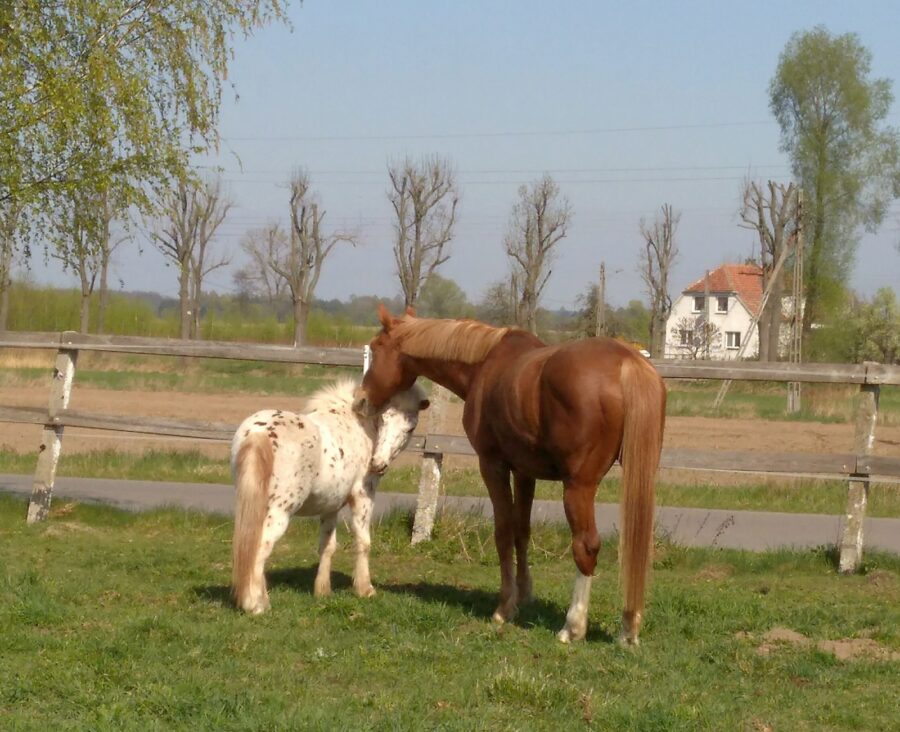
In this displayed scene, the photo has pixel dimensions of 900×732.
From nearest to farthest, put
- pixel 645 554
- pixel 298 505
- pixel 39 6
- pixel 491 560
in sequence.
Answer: pixel 645 554 → pixel 298 505 → pixel 491 560 → pixel 39 6

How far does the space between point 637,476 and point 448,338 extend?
189 cm

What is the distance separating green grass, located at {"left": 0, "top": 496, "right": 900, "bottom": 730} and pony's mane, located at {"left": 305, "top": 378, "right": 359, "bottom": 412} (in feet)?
4.18

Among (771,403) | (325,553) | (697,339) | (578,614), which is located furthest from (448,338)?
(697,339)

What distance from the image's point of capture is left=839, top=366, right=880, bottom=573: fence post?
9.30 m

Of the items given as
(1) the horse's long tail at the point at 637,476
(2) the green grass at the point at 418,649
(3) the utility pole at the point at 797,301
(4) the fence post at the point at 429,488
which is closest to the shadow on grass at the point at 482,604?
(2) the green grass at the point at 418,649

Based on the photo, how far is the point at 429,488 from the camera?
9.98m

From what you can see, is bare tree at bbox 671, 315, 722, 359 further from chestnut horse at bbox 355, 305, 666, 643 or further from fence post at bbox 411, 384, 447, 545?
chestnut horse at bbox 355, 305, 666, 643

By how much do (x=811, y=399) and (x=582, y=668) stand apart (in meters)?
27.8

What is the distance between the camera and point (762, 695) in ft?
18.1

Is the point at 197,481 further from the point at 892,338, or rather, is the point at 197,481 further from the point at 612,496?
the point at 892,338

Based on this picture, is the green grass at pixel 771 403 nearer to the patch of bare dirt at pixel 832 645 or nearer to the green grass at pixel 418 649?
the green grass at pixel 418 649

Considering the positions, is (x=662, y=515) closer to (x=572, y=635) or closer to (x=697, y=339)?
(x=572, y=635)

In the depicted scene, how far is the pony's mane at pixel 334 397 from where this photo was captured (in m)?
7.94

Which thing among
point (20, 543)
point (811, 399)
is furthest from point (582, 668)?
point (811, 399)
